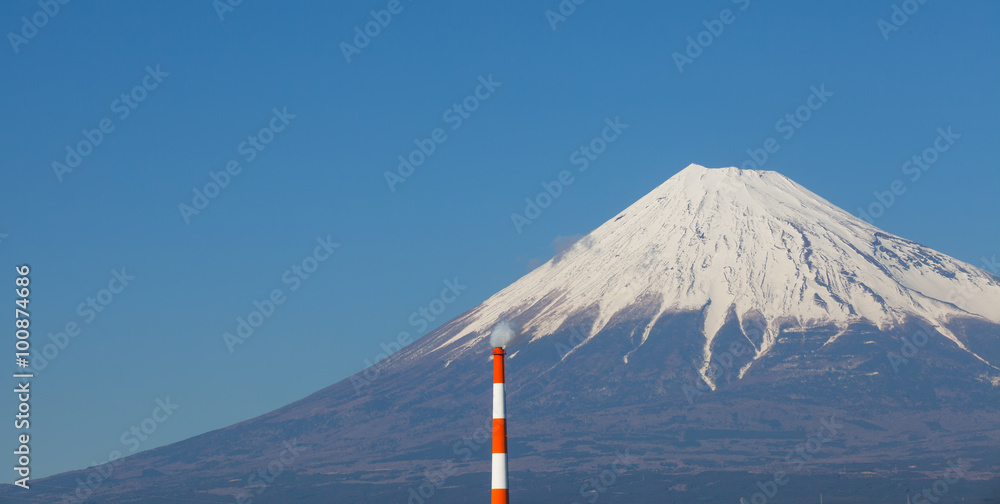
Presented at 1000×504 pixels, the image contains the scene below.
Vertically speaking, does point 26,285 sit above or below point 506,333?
above

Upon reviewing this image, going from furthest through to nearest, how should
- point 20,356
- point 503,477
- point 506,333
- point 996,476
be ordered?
point 996,476, point 20,356, point 506,333, point 503,477

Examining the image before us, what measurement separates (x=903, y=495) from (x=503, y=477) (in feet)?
A: 558

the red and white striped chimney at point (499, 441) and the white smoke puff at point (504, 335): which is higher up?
the white smoke puff at point (504, 335)

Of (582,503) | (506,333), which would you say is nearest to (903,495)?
(582,503)

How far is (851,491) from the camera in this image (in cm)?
19912

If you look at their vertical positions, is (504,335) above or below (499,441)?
above

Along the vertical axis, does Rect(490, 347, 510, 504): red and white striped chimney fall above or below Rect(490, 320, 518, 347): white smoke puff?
below

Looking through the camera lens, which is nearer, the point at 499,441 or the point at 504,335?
the point at 499,441

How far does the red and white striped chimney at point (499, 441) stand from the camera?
42.6 m

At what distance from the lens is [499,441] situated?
43125 millimetres

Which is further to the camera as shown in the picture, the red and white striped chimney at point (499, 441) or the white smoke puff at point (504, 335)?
the white smoke puff at point (504, 335)

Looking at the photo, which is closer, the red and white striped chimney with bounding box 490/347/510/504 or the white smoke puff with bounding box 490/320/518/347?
the red and white striped chimney with bounding box 490/347/510/504

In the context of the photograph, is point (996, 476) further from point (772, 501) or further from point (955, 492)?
point (772, 501)

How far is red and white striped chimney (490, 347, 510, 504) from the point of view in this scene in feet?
140
